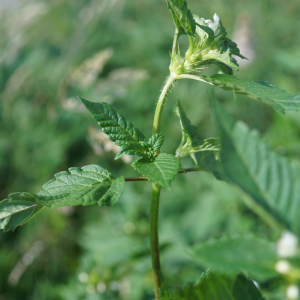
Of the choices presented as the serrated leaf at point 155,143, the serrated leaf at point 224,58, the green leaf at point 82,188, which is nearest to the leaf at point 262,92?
the serrated leaf at point 224,58

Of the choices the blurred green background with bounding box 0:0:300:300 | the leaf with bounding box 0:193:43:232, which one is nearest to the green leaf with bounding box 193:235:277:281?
the leaf with bounding box 0:193:43:232

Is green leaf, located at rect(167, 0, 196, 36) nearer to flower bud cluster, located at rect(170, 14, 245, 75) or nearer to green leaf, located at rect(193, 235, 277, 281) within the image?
flower bud cluster, located at rect(170, 14, 245, 75)

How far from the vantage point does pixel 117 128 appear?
632 millimetres

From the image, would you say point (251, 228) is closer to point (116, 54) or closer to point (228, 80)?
point (228, 80)

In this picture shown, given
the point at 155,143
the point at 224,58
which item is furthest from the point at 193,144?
the point at 224,58

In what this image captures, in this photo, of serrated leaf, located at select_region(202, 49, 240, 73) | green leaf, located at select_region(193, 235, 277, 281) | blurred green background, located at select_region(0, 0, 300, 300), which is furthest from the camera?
blurred green background, located at select_region(0, 0, 300, 300)

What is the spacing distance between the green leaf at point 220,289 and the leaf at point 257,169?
17 centimetres

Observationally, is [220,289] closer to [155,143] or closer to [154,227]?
[154,227]

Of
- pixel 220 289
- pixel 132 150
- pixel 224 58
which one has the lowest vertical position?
pixel 220 289

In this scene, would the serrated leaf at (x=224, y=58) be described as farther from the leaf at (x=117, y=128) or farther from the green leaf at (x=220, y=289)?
the green leaf at (x=220, y=289)

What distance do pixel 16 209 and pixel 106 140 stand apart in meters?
0.50

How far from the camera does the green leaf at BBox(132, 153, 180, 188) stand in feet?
1.72

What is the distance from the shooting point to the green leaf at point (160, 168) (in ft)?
1.72

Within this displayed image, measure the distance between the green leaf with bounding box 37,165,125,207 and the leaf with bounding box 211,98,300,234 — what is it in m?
0.26
